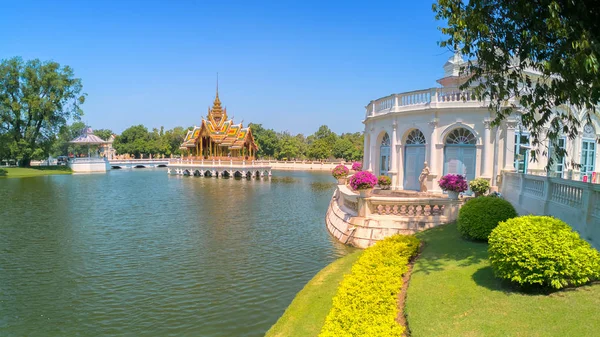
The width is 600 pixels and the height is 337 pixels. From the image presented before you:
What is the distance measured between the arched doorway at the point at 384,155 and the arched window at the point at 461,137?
3.54 m

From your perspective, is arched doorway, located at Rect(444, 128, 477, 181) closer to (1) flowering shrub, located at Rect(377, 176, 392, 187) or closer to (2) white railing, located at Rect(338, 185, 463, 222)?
(1) flowering shrub, located at Rect(377, 176, 392, 187)

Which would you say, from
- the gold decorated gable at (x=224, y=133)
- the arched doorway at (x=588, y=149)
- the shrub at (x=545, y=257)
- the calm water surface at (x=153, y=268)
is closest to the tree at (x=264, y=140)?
the gold decorated gable at (x=224, y=133)

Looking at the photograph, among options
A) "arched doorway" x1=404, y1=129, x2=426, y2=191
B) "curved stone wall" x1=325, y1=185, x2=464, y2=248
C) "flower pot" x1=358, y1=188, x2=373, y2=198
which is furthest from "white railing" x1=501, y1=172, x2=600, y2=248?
"arched doorway" x1=404, y1=129, x2=426, y2=191

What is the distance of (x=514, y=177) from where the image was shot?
44.6 feet

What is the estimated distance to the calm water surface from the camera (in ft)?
28.8

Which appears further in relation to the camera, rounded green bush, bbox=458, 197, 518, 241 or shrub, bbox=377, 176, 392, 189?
shrub, bbox=377, 176, 392, 189

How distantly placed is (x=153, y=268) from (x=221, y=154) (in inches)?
1982

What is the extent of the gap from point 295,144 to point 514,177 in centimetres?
8648

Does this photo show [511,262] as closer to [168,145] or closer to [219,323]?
[219,323]

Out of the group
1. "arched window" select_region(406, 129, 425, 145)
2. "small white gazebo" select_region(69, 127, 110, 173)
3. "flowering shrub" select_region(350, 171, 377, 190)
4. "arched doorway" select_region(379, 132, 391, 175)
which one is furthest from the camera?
"small white gazebo" select_region(69, 127, 110, 173)

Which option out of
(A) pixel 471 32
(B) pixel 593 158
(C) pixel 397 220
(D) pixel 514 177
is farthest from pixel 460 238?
(B) pixel 593 158

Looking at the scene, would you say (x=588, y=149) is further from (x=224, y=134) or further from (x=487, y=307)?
(x=224, y=134)

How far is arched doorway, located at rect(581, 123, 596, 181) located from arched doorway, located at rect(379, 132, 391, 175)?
9.17 meters

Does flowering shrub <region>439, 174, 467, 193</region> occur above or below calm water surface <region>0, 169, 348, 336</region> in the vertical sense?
above
